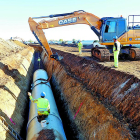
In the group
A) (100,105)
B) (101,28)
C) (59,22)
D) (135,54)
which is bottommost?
(100,105)

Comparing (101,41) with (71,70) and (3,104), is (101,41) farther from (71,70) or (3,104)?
(3,104)

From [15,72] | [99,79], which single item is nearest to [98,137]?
[99,79]

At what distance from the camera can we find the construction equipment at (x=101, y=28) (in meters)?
12.1

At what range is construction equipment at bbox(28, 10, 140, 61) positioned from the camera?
12.1 m

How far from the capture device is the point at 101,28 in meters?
13.2

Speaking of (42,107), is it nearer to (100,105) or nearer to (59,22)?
(100,105)

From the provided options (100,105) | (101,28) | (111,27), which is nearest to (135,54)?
(111,27)

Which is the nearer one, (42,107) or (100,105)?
(100,105)

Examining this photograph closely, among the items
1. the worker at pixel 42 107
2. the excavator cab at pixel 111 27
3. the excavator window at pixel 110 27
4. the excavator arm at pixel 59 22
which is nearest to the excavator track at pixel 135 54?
the excavator cab at pixel 111 27

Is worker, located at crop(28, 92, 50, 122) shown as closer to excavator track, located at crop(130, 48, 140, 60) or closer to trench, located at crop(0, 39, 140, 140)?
trench, located at crop(0, 39, 140, 140)

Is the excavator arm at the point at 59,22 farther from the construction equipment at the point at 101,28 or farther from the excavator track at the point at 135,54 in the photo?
the excavator track at the point at 135,54

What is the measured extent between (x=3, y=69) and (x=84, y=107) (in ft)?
30.1

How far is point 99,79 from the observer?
8906 millimetres

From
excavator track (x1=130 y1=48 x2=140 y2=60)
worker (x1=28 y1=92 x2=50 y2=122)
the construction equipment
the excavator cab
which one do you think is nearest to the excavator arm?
the construction equipment
